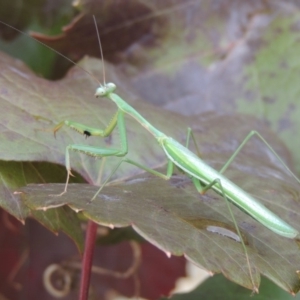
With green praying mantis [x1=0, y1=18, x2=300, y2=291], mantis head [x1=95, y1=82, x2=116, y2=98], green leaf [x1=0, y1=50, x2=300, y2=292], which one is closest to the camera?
green leaf [x1=0, y1=50, x2=300, y2=292]

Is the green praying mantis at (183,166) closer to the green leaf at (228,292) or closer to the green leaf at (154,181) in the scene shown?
the green leaf at (154,181)

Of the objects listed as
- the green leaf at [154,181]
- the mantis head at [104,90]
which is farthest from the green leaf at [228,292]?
the mantis head at [104,90]

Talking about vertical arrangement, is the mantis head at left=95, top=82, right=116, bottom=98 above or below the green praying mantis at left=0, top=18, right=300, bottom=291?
above

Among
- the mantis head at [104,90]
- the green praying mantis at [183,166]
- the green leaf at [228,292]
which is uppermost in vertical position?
the mantis head at [104,90]

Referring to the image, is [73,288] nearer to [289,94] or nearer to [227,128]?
[227,128]

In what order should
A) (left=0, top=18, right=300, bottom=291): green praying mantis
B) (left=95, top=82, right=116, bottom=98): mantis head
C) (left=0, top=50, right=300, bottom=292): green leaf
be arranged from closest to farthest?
1. (left=0, top=50, right=300, bottom=292): green leaf
2. (left=0, top=18, right=300, bottom=291): green praying mantis
3. (left=95, top=82, right=116, bottom=98): mantis head

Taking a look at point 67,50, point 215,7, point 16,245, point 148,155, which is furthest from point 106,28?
point 16,245

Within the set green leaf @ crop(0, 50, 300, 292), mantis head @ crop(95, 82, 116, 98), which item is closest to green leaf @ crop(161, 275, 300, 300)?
green leaf @ crop(0, 50, 300, 292)

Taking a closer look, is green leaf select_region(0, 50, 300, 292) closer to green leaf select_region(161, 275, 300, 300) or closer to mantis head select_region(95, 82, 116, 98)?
mantis head select_region(95, 82, 116, 98)

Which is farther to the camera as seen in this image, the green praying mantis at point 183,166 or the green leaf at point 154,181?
the green praying mantis at point 183,166

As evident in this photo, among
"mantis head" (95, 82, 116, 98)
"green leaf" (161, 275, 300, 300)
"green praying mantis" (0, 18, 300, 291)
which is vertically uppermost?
"mantis head" (95, 82, 116, 98)

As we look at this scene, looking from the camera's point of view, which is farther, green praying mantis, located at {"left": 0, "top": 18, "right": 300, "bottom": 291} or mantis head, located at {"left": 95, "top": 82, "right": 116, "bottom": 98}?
mantis head, located at {"left": 95, "top": 82, "right": 116, "bottom": 98}

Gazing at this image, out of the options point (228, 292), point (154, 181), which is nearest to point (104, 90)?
point (154, 181)
